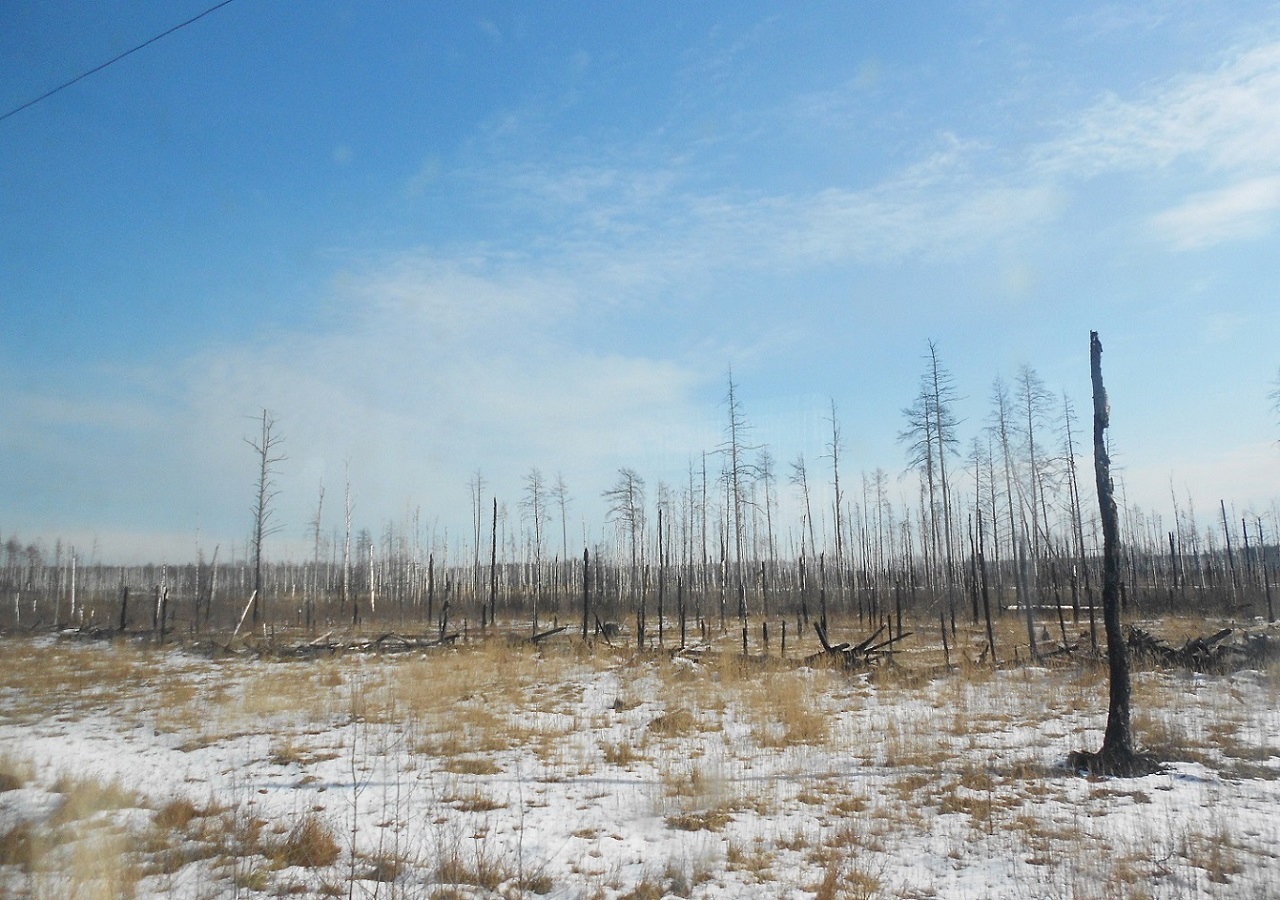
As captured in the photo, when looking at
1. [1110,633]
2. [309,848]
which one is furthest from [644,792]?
[1110,633]

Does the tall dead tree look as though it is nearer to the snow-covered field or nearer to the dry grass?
the snow-covered field

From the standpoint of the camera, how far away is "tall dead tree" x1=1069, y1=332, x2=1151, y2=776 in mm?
8641

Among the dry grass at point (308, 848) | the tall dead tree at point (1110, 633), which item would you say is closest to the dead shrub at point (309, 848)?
the dry grass at point (308, 848)

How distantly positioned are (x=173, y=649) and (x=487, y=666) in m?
13.0

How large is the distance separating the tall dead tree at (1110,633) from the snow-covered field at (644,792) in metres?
0.43

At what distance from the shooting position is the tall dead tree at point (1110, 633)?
8.64 meters

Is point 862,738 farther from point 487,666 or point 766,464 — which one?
point 766,464

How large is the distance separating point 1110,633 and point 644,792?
621cm

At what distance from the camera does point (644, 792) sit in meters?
8.31

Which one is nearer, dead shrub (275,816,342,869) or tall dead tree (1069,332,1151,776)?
dead shrub (275,816,342,869)

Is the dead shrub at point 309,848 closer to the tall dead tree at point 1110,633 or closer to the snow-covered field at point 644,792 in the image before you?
the snow-covered field at point 644,792

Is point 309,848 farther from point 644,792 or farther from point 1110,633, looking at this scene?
point 1110,633

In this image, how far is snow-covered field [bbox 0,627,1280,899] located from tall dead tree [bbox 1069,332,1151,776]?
43cm

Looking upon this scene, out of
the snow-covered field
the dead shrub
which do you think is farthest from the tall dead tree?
the dead shrub
